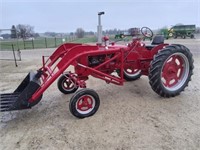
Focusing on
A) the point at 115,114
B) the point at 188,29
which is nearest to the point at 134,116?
the point at 115,114

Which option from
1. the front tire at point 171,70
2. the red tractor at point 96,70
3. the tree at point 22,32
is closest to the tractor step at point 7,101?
the red tractor at point 96,70

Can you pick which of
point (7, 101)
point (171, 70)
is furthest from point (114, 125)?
point (171, 70)

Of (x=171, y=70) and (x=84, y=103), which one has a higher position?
(x=171, y=70)

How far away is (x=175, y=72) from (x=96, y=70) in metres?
1.82

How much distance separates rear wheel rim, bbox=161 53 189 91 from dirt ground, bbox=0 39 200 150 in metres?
0.29

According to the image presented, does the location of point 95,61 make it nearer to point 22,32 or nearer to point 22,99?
point 22,99

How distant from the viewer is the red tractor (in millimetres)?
3359

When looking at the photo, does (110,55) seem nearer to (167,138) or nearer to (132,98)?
(132,98)

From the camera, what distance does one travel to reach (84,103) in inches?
137

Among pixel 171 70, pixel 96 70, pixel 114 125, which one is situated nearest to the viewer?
pixel 114 125

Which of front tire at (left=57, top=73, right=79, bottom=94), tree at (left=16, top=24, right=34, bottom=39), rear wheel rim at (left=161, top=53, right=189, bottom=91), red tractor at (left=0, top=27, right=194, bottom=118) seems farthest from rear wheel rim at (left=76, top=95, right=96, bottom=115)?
tree at (left=16, top=24, right=34, bottom=39)

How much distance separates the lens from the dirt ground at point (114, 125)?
2787 mm

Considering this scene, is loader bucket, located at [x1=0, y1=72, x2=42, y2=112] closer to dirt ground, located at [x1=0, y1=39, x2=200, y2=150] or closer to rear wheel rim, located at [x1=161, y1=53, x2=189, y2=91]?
dirt ground, located at [x1=0, y1=39, x2=200, y2=150]

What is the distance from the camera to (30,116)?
3.66 meters
